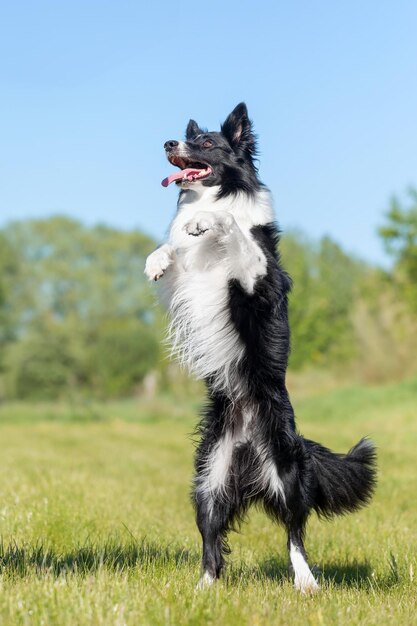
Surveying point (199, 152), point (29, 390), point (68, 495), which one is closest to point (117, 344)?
point (29, 390)

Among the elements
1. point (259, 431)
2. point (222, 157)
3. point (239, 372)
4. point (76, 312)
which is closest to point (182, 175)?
point (222, 157)

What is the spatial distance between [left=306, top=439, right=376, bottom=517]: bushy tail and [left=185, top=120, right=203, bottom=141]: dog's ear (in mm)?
2303

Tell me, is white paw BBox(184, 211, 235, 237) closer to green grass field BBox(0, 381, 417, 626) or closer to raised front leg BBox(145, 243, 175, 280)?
raised front leg BBox(145, 243, 175, 280)

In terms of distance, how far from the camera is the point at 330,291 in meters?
49.0

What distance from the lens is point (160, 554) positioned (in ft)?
17.1

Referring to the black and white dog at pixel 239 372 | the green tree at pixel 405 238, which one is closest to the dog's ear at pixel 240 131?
the black and white dog at pixel 239 372

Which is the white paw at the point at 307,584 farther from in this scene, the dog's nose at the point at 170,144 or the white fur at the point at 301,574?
the dog's nose at the point at 170,144

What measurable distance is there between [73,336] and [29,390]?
3718mm

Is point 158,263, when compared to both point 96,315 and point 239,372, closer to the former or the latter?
point 239,372

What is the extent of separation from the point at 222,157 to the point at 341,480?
227cm

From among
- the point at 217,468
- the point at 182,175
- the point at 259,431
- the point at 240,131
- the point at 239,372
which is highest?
the point at 240,131

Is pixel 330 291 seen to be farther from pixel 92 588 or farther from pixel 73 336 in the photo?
pixel 92 588

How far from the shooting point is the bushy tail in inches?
201

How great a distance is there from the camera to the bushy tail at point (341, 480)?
16.8 ft
